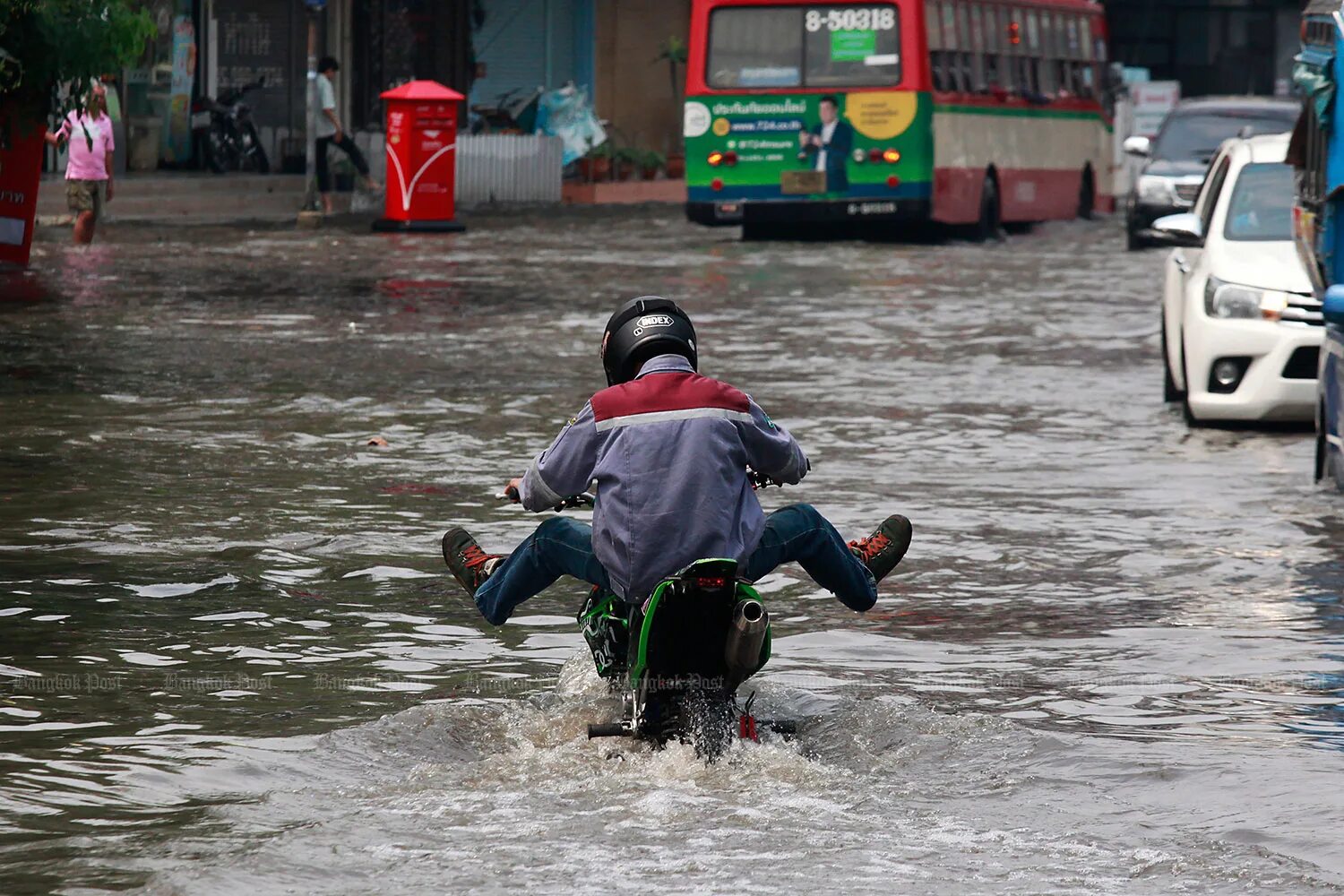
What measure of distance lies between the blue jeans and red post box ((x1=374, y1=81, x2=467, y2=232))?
22733mm

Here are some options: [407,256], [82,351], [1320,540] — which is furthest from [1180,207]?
[1320,540]

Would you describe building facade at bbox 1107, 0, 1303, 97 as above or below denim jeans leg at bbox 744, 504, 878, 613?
above

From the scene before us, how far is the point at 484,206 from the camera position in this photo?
1396 inches

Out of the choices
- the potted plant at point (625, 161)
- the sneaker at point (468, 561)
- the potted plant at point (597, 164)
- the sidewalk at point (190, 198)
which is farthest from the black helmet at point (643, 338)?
the potted plant at point (625, 161)

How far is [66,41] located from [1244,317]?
9.87 metres

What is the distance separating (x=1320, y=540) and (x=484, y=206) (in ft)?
87.8

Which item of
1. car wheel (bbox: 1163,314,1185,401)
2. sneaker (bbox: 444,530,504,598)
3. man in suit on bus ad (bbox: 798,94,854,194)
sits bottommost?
car wheel (bbox: 1163,314,1185,401)

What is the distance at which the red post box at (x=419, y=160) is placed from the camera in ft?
95.3

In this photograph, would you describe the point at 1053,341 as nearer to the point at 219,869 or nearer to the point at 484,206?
the point at 219,869

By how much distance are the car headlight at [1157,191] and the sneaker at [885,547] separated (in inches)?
800

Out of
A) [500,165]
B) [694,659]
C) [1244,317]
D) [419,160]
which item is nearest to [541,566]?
[694,659]

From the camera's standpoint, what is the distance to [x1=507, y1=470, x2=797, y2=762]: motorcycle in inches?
227

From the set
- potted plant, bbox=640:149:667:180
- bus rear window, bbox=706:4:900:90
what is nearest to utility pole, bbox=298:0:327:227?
bus rear window, bbox=706:4:900:90

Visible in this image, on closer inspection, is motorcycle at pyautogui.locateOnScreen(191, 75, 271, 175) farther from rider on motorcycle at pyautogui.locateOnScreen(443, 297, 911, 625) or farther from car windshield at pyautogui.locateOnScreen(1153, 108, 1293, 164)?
rider on motorcycle at pyautogui.locateOnScreen(443, 297, 911, 625)
